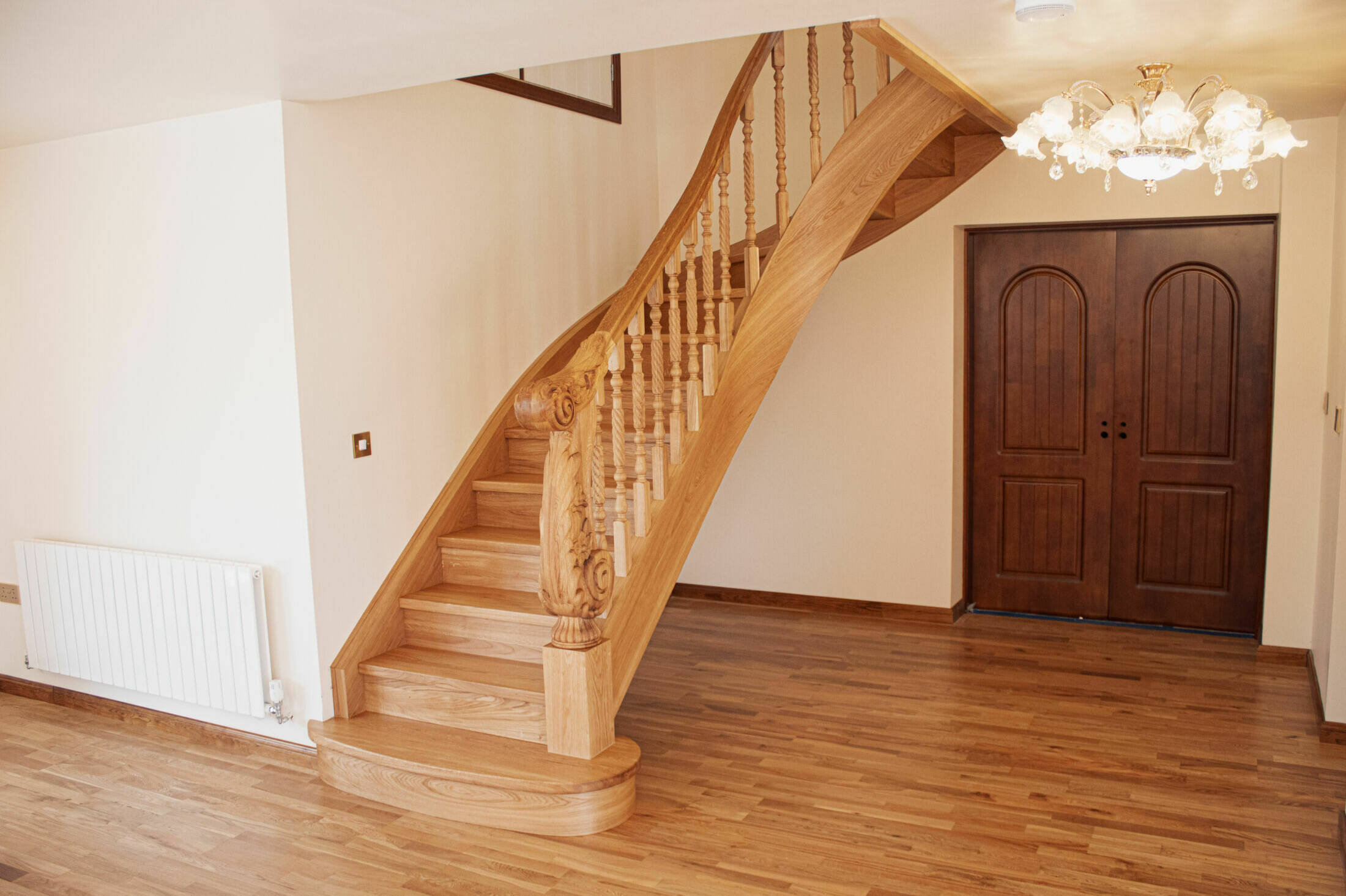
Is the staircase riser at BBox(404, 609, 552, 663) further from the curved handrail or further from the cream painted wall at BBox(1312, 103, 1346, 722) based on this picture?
the cream painted wall at BBox(1312, 103, 1346, 722)

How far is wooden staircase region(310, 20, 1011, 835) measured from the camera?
3301 mm

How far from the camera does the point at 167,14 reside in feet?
8.54

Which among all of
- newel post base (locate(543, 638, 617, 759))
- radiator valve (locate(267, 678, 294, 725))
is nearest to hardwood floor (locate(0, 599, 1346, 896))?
radiator valve (locate(267, 678, 294, 725))

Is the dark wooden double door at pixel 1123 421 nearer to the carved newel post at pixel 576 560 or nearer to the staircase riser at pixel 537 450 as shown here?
the staircase riser at pixel 537 450

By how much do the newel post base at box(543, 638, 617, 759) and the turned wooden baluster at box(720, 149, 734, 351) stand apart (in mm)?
1423

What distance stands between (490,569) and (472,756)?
95 cm

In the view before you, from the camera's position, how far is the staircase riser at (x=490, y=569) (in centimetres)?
414

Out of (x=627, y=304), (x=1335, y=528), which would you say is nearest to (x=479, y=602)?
A: (x=627, y=304)

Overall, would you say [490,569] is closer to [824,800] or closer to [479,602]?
[479,602]

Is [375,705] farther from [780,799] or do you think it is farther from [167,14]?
[167,14]

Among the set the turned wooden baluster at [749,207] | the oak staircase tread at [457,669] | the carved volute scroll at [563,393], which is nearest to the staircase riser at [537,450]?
the turned wooden baluster at [749,207]

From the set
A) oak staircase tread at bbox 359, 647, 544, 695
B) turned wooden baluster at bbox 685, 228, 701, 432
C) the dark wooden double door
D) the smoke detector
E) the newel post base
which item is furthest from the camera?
the dark wooden double door

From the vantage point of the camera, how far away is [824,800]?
3436 millimetres

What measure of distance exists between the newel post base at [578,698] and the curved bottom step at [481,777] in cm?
5
